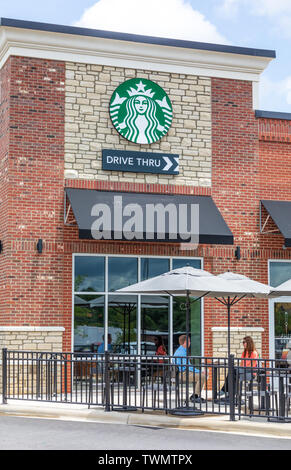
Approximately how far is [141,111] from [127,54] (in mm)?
1489

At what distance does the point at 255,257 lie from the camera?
19.2 meters

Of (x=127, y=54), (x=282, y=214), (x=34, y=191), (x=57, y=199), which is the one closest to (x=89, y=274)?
(x=57, y=199)

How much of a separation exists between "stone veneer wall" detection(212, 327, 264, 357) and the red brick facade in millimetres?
Answer: 164

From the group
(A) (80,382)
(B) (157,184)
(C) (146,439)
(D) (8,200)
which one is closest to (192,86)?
(B) (157,184)

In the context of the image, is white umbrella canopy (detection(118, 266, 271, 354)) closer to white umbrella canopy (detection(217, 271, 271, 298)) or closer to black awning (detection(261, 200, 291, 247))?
white umbrella canopy (detection(217, 271, 271, 298))

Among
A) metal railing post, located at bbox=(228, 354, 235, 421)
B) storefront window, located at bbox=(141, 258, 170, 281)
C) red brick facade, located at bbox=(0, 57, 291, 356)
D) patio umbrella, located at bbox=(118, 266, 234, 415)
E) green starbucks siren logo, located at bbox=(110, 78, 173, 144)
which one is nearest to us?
metal railing post, located at bbox=(228, 354, 235, 421)

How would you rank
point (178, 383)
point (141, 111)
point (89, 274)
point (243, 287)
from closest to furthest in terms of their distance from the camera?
1. point (178, 383)
2. point (243, 287)
3. point (89, 274)
4. point (141, 111)

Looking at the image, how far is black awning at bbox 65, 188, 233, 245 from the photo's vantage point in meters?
17.0

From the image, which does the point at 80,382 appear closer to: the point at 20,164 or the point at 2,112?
the point at 20,164

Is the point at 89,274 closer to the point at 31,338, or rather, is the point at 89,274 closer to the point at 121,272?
the point at 121,272

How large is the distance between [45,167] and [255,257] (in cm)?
591

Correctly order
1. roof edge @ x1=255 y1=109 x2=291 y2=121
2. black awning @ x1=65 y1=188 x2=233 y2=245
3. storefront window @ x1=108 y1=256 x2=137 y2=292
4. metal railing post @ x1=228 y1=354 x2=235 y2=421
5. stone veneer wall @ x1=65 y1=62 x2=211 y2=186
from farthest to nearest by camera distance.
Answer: roof edge @ x1=255 y1=109 x2=291 y2=121 → stone veneer wall @ x1=65 y1=62 x2=211 y2=186 → storefront window @ x1=108 y1=256 x2=137 y2=292 → black awning @ x1=65 y1=188 x2=233 y2=245 → metal railing post @ x1=228 y1=354 x2=235 y2=421

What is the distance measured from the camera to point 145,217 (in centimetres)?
1755

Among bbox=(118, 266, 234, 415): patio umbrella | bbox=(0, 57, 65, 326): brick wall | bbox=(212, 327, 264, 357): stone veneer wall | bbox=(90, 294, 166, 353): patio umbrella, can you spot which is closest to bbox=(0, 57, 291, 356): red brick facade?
bbox=(0, 57, 65, 326): brick wall
